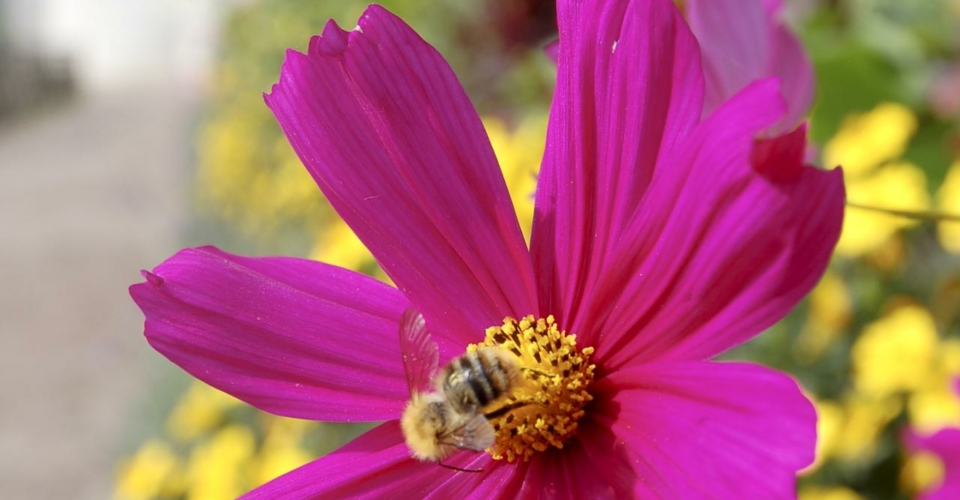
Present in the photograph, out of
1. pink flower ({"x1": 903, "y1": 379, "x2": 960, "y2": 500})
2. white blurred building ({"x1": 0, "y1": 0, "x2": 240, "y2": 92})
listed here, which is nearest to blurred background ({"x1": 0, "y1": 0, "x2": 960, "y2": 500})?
pink flower ({"x1": 903, "y1": 379, "x2": 960, "y2": 500})

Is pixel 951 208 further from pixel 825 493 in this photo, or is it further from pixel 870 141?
pixel 825 493

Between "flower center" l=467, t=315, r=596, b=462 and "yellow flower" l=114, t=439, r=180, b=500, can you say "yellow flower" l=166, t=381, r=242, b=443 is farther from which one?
"flower center" l=467, t=315, r=596, b=462

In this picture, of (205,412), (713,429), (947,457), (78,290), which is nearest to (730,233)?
(713,429)

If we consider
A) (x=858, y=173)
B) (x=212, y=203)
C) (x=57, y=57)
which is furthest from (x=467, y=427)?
(x=57, y=57)

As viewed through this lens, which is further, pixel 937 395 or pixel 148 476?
pixel 148 476

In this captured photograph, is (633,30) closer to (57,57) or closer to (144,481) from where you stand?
(144,481)
